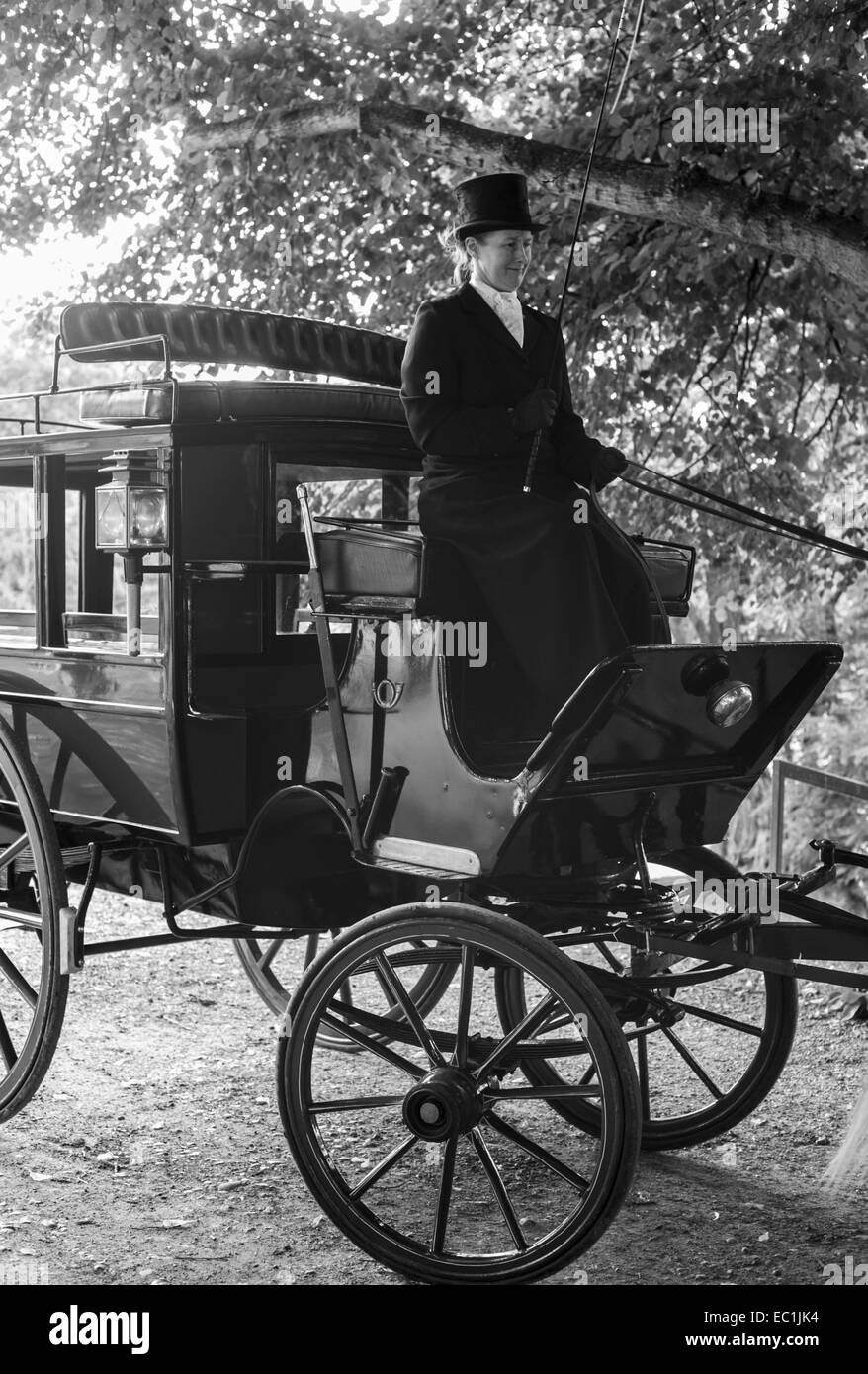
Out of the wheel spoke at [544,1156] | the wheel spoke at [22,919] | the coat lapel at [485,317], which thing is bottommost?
the wheel spoke at [544,1156]

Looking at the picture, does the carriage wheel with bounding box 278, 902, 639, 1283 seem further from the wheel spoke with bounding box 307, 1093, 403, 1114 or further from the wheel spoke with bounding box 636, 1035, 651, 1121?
the wheel spoke with bounding box 636, 1035, 651, 1121

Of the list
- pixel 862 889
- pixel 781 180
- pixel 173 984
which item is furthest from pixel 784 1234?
pixel 781 180

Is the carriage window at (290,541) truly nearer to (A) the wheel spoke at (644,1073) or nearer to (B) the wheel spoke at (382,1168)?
(B) the wheel spoke at (382,1168)

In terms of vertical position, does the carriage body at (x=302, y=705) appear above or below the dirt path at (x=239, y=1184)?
above

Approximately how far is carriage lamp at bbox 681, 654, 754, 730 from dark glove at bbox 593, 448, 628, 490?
503mm

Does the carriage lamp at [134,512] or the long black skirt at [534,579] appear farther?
the carriage lamp at [134,512]

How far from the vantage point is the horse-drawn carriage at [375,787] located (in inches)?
126

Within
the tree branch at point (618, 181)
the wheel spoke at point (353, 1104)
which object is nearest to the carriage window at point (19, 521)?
the wheel spoke at point (353, 1104)

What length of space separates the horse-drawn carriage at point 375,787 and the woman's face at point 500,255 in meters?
0.51

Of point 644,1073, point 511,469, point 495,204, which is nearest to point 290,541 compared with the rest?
point 511,469

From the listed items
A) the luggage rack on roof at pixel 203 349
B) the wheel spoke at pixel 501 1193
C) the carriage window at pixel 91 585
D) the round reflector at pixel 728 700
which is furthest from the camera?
the carriage window at pixel 91 585

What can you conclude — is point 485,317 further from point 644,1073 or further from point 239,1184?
point 239,1184

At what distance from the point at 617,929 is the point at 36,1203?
1.68 metres

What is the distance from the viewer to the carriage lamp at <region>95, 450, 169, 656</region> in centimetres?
347
